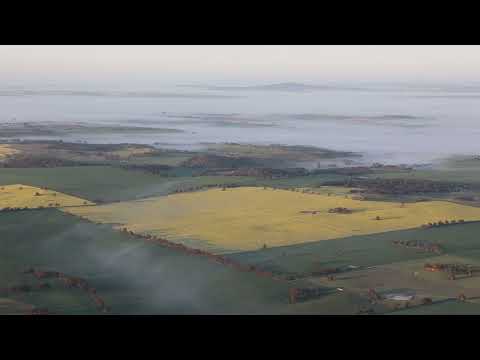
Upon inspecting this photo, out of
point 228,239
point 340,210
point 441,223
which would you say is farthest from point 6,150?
point 441,223

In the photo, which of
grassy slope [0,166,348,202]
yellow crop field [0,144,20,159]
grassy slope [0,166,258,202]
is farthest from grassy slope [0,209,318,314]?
yellow crop field [0,144,20,159]

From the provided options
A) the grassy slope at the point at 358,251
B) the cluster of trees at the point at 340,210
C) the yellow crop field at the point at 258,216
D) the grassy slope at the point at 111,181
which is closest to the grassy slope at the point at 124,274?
the grassy slope at the point at 358,251

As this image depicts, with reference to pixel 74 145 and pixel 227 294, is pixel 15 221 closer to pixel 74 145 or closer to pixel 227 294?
pixel 227 294

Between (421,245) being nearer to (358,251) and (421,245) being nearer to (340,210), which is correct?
(358,251)

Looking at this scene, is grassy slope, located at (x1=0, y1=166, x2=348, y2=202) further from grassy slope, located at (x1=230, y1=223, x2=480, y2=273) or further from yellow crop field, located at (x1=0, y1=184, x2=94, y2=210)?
grassy slope, located at (x1=230, y1=223, x2=480, y2=273)

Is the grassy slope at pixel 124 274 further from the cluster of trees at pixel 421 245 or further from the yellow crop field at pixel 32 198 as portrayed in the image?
the cluster of trees at pixel 421 245

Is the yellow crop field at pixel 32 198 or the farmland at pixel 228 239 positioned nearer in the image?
the farmland at pixel 228 239

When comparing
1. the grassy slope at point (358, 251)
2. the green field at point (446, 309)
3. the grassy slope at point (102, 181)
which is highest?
the grassy slope at point (102, 181)
